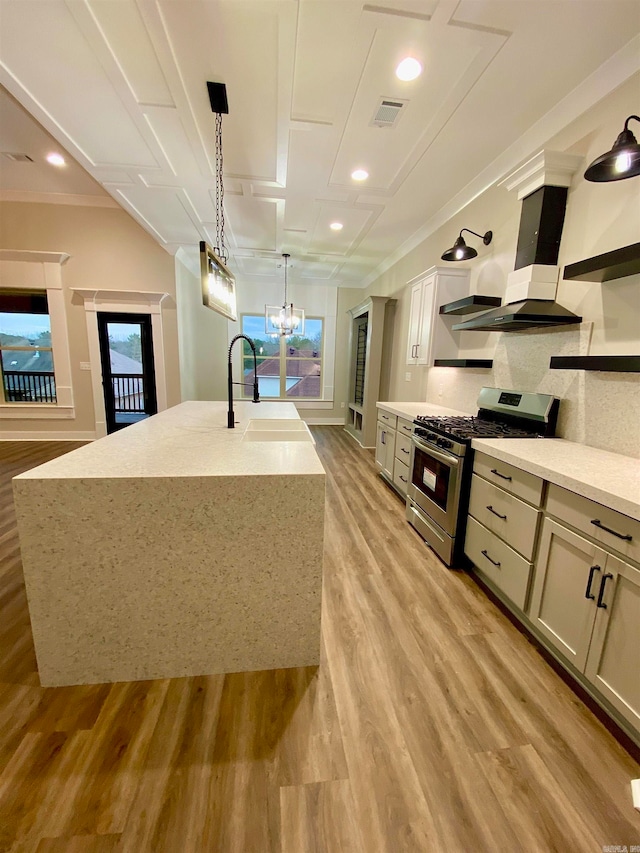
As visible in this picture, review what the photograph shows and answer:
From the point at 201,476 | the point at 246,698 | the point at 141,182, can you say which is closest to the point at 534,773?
the point at 246,698

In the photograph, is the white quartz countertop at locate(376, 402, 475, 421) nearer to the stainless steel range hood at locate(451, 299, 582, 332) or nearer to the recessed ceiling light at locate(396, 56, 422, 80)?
the stainless steel range hood at locate(451, 299, 582, 332)

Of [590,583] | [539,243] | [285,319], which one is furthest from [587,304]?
[285,319]

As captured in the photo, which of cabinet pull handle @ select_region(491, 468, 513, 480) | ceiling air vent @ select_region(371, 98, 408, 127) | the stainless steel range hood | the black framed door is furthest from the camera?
the black framed door

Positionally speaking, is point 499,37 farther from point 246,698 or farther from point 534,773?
point 246,698

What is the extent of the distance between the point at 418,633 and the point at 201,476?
1.49m

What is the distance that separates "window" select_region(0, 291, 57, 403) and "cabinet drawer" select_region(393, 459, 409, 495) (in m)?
5.53

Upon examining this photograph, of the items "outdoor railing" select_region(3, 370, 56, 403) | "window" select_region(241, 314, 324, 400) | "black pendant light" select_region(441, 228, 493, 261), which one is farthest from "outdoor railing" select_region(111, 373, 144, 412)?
"black pendant light" select_region(441, 228, 493, 261)

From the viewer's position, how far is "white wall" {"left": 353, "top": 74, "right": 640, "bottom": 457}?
1.88 meters

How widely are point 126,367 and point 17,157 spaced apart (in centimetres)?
278

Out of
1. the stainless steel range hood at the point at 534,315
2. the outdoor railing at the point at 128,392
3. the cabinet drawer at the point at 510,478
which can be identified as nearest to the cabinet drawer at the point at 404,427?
the cabinet drawer at the point at 510,478

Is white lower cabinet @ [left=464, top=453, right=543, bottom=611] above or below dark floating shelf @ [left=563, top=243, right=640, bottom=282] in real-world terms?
below

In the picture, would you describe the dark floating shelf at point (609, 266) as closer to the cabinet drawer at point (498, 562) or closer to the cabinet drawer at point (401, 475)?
the cabinet drawer at point (498, 562)

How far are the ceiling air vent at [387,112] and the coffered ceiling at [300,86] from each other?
0.15 ft

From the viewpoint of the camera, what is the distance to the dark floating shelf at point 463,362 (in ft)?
10.00
